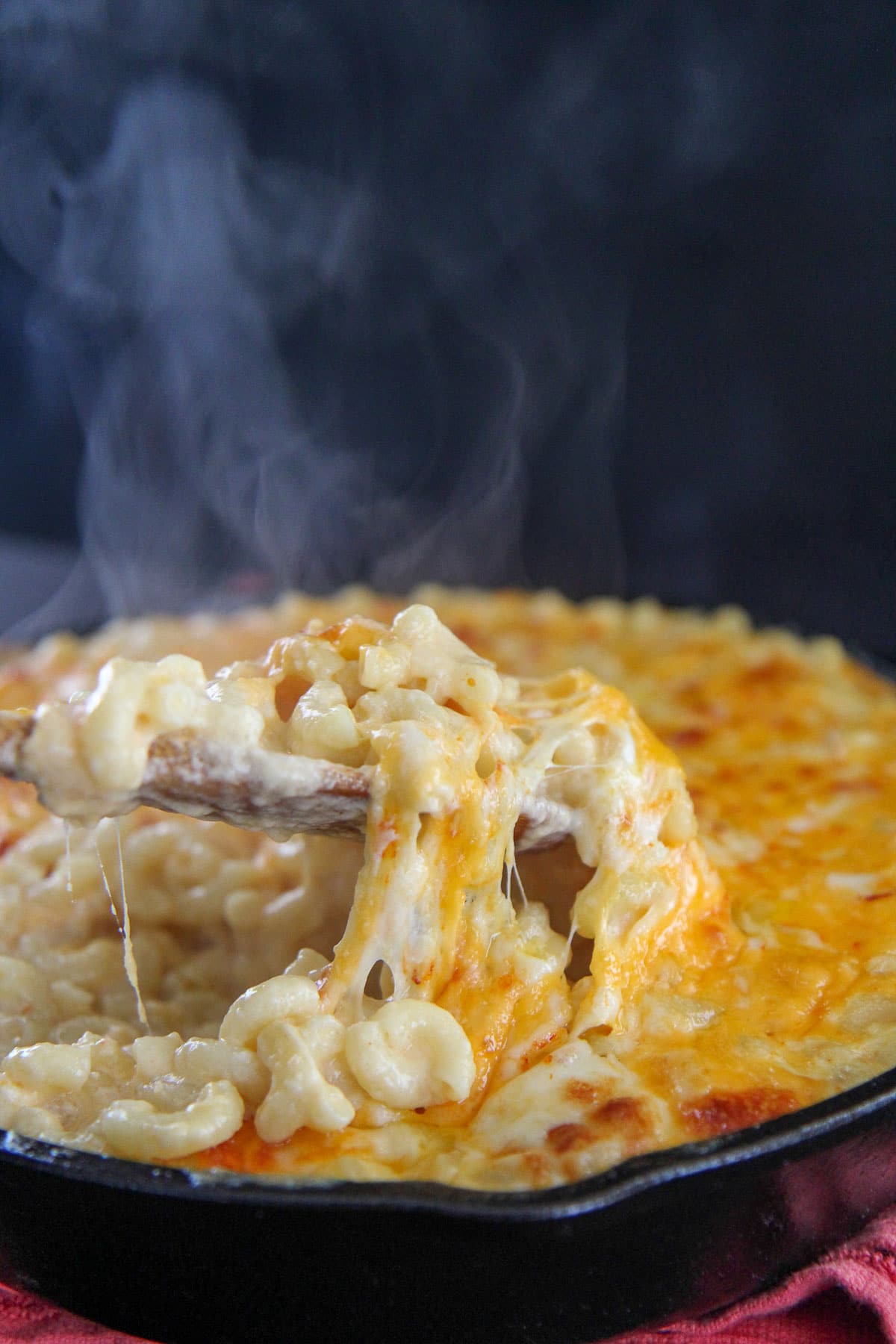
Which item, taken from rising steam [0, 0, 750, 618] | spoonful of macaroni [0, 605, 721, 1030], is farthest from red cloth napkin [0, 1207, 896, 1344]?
rising steam [0, 0, 750, 618]

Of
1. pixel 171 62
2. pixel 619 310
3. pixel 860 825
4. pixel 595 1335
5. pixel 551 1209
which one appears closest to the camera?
pixel 551 1209

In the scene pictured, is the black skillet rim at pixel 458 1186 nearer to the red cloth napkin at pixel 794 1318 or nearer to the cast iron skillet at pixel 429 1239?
the cast iron skillet at pixel 429 1239

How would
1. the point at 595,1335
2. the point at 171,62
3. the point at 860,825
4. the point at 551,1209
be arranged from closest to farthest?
the point at 551,1209
the point at 595,1335
the point at 860,825
the point at 171,62

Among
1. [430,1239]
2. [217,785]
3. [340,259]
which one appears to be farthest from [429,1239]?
[340,259]

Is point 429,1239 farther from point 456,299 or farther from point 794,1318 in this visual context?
point 456,299

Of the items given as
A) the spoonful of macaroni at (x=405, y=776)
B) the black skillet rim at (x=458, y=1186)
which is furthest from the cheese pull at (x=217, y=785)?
the black skillet rim at (x=458, y=1186)

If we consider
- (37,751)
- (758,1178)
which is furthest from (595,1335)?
(37,751)

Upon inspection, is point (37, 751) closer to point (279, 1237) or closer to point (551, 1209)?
point (279, 1237)
